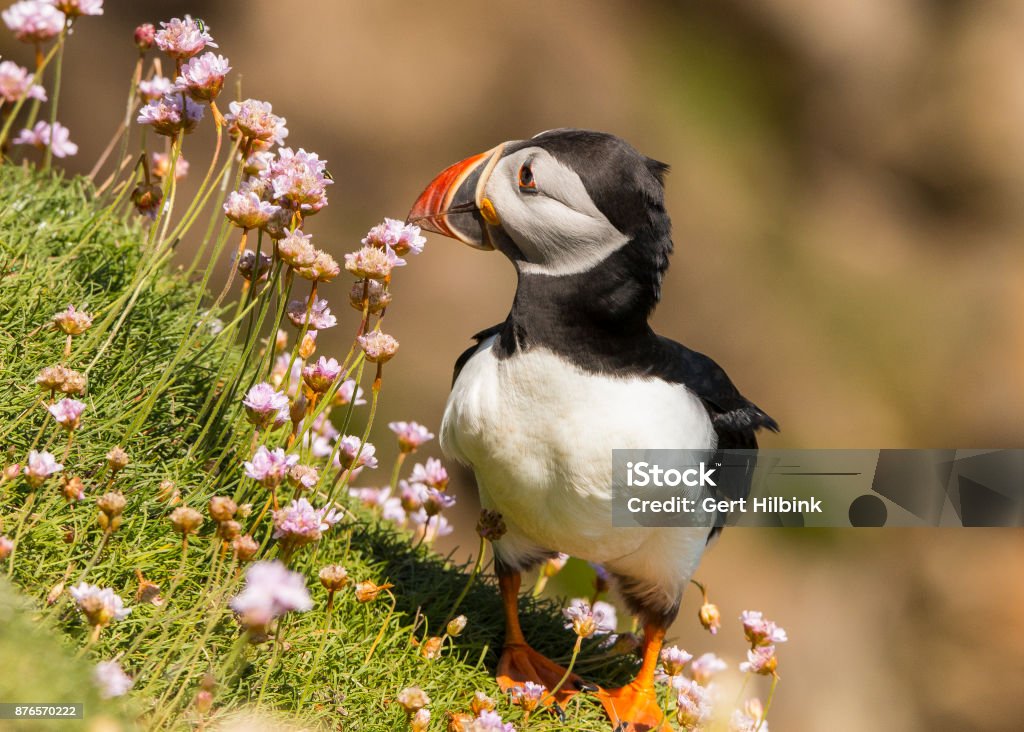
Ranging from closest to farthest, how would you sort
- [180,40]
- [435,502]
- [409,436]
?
[180,40], [435,502], [409,436]

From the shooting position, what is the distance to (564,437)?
2984mm

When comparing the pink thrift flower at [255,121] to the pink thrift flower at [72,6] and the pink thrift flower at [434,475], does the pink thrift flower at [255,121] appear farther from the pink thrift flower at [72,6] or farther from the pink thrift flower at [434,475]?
the pink thrift flower at [434,475]

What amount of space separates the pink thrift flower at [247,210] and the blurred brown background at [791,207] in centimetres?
419

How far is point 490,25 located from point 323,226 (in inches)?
74.0

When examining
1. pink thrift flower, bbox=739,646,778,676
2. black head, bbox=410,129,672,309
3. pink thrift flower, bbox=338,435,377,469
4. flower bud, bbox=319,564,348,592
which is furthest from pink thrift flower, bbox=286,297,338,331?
pink thrift flower, bbox=739,646,778,676

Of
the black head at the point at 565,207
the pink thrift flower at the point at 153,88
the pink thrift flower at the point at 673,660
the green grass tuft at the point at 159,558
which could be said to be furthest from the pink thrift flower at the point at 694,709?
the pink thrift flower at the point at 153,88

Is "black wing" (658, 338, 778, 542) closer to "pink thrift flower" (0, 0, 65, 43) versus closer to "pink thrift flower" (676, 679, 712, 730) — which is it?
"pink thrift flower" (676, 679, 712, 730)

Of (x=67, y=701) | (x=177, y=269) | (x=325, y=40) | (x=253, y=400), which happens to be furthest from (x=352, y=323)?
(x=67, y=701)

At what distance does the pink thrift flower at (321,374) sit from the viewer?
2.76 m

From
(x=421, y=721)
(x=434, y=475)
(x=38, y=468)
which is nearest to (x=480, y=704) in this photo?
(x=421, y=721)

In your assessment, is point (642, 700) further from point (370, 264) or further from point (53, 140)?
point (53, 140)

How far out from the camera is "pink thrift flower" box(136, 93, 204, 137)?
2.79 m

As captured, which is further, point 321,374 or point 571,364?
point 571,364

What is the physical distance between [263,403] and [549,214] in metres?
1.01
